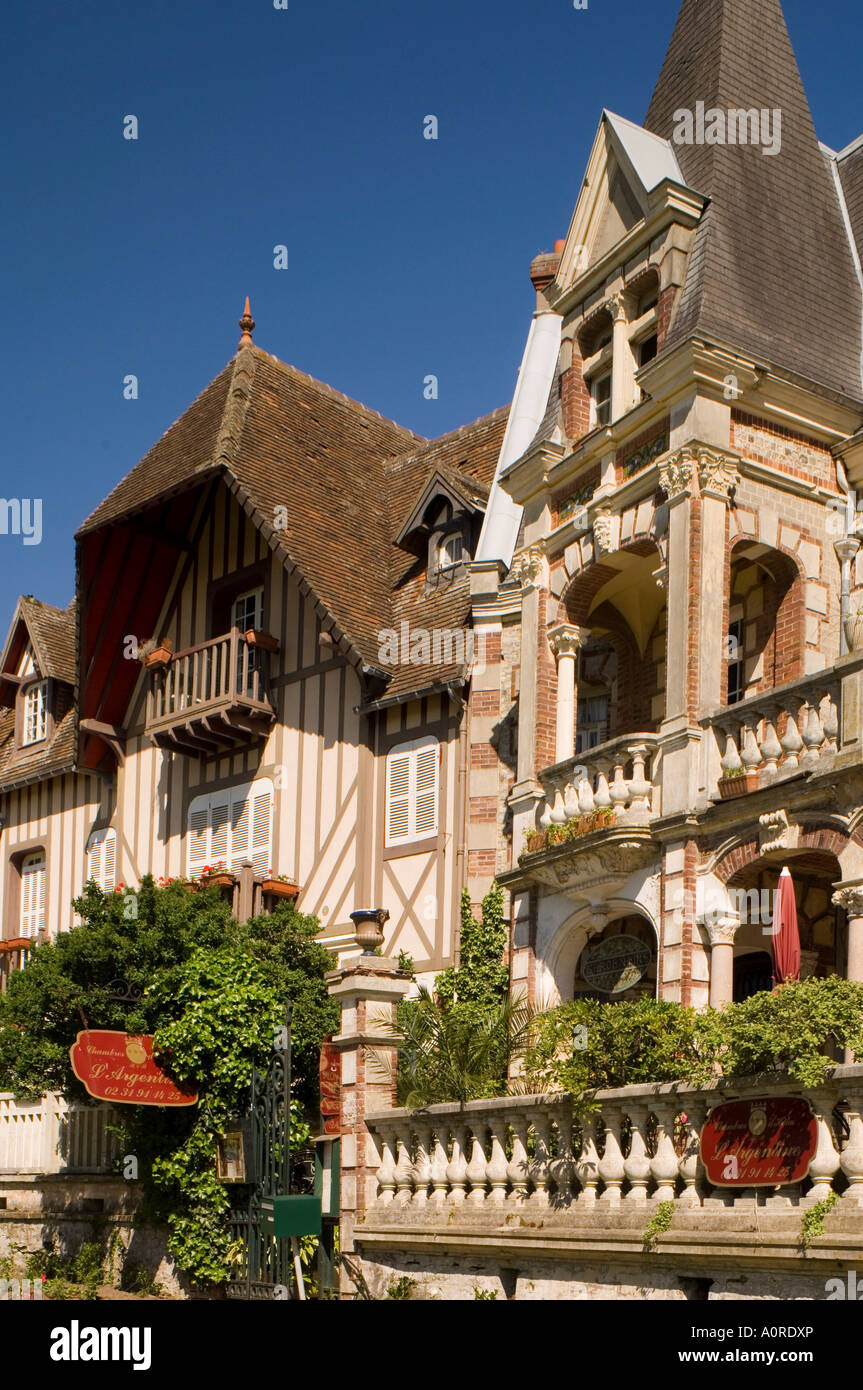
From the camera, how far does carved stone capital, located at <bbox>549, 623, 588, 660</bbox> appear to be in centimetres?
1884

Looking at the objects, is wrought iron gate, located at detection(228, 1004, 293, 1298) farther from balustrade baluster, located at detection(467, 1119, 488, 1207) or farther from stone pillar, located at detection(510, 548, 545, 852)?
stone pillar, located at detection(510, 548, 545, 852)

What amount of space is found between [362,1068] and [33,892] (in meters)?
14.0

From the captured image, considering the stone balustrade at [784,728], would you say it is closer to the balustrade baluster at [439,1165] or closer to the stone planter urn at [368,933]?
the stone planter urn at [368,933]

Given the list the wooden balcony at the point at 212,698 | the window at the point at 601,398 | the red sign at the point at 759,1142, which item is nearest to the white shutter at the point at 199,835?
the wooden balcony at the point at 212,698

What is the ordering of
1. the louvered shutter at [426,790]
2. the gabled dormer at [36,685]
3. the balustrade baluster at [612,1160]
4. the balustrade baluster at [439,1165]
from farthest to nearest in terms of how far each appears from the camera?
the gabled dormer at [36,685] → the louvered shutter at [426,790] → the balustrade baluster at [439,1165] → the balustrade baluster at [612,1160]

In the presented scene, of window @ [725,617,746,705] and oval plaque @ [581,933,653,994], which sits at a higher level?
window @ [725,617,746,705]

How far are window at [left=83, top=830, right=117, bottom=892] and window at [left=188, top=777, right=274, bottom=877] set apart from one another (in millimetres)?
2122

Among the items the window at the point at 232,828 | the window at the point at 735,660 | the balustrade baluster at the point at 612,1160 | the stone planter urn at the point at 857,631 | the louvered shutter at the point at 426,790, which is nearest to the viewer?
the balustrade baluster at the point at 612,1160

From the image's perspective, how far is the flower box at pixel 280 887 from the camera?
74.1 feet

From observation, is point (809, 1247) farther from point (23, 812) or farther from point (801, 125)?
point (23, 812)

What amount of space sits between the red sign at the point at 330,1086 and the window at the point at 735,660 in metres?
5.77

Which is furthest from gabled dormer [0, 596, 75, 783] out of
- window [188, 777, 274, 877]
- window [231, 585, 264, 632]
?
window [231, 585, 264, 632]

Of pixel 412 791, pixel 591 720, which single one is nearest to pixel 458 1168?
pixel 591 720
